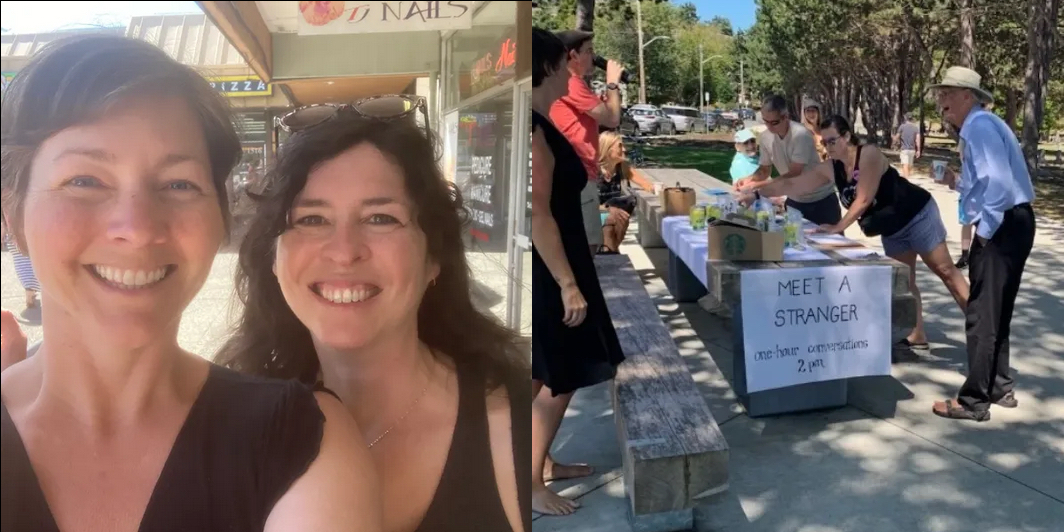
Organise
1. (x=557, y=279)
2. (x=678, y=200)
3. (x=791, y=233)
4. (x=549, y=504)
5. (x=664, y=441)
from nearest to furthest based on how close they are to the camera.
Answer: (x=557, y=279) < (x=664, y=441) < (x=549, y=504) < (x=791, y=233) < (x=678, y=200)

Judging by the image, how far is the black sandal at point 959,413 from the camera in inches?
164

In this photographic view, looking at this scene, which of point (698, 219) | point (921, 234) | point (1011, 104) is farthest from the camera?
point (1011, 104)

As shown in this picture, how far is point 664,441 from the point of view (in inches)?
117

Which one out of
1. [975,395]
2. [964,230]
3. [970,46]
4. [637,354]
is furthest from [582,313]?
[970,46]

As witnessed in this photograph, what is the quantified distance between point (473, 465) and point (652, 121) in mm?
37246

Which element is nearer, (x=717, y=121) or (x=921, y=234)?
(x=921, y=234)

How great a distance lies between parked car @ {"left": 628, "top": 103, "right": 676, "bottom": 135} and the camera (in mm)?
36875

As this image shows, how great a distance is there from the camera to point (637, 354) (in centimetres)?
389

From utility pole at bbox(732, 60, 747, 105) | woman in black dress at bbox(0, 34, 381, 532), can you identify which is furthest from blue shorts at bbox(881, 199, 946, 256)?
utility pole at bbox(732, 60, 747, 105)

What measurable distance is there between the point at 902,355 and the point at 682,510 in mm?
2889

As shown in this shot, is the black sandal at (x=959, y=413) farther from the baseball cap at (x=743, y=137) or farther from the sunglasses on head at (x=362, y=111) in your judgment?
the sunglasses on head at (x=362, y=111)

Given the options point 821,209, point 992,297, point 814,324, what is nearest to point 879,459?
point 814,324

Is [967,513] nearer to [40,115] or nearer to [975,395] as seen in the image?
[975,395]

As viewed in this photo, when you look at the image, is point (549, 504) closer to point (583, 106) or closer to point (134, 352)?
point (583, 106)
